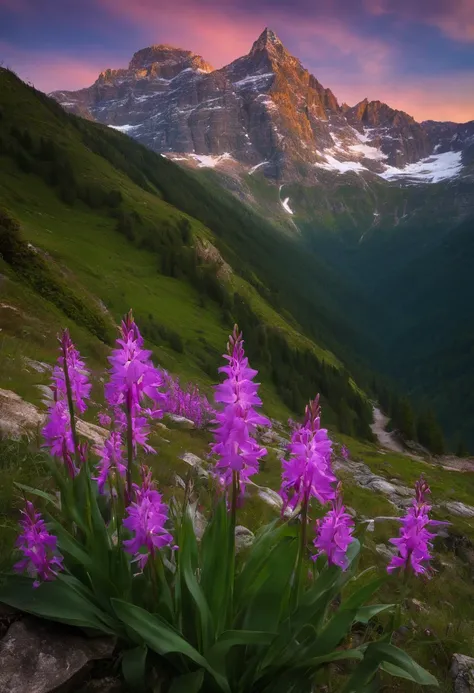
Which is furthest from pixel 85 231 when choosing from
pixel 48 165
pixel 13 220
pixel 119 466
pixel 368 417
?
pixel 119 466

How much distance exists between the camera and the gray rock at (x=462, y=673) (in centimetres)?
552

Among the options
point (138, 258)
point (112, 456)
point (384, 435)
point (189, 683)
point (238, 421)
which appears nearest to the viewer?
point (238, 421)

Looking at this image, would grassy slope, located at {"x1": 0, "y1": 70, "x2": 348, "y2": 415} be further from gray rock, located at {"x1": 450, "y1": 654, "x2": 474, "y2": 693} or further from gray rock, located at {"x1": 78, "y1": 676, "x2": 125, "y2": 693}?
gray rock, located at {"x1": 78, "y1": 676, "x2": 125, "y2": 693}

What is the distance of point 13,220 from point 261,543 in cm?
3090

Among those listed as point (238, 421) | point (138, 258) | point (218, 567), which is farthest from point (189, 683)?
point (138, 258)

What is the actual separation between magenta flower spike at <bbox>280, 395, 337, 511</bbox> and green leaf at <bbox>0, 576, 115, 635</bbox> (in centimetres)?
183

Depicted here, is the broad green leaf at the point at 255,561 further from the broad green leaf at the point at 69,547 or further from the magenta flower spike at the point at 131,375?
the magenta flower spike at the point at 131,375

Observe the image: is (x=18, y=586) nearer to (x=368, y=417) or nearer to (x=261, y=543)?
(x=261, y=543)

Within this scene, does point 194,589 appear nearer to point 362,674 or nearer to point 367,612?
point 362,674

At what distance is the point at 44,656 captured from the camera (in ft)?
11.9

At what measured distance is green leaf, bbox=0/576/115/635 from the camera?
12.0 feet

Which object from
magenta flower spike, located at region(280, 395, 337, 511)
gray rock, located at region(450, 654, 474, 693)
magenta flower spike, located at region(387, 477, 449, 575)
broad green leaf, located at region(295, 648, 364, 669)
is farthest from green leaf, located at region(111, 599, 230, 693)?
gray rock, located at region(450, 654, 474, 693)

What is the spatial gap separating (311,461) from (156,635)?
1.61 metres

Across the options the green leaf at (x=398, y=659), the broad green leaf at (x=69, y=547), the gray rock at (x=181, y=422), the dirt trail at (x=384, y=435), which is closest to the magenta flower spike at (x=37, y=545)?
the broad green leaf at (x=69, y=547)
